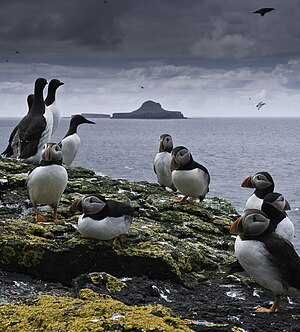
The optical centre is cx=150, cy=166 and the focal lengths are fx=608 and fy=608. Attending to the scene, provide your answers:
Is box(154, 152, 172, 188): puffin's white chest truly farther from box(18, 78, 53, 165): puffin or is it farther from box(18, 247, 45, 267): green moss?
box(18, 247, 45, 267): green moss

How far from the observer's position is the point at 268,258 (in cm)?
695

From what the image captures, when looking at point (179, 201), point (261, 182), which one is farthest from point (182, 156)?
point (261, 182)

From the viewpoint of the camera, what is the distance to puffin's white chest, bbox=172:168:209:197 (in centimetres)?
1230

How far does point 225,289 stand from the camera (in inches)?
302

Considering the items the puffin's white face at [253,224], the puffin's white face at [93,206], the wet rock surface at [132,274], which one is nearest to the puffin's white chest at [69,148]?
the wet rock surface at [132,274]

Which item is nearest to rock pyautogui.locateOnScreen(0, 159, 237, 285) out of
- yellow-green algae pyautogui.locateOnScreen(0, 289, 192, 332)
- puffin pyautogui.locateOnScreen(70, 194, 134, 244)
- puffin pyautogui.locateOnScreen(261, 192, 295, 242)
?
puffin pyautogui.locateOnScreen(70, 194, 134, 244)

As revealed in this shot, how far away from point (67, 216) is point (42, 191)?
25.0 inches

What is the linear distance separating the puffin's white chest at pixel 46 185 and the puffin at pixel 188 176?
334 centimetres

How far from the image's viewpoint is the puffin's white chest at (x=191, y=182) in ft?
40.4

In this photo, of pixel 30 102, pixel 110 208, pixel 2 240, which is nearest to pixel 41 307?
pixel 2 240

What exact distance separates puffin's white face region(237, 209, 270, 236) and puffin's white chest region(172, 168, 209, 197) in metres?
4.94

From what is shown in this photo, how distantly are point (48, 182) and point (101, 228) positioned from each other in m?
1.89

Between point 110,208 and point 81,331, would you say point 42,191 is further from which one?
point 81,331

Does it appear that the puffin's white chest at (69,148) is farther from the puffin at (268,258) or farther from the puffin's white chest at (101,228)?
the puffin at (268,258)
